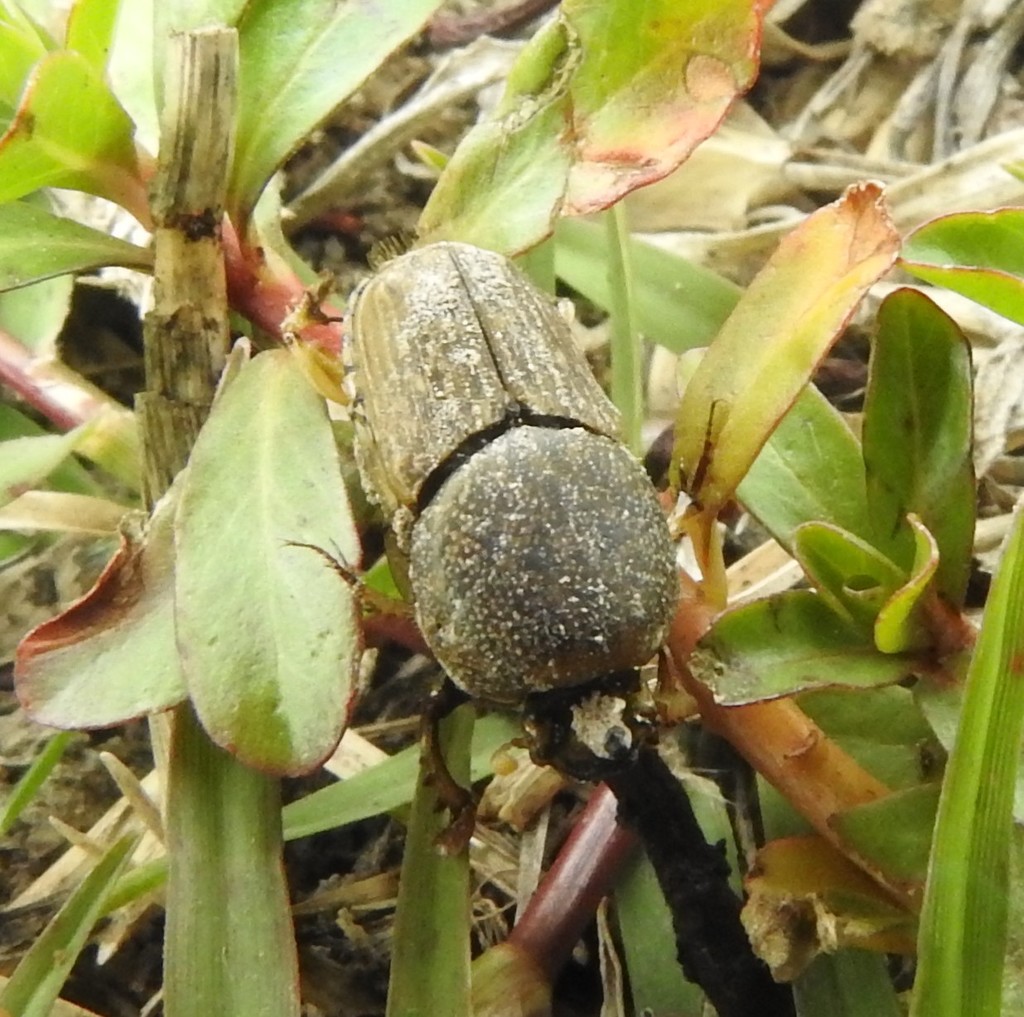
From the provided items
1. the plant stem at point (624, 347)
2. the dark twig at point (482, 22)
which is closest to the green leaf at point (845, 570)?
the plant stem at point (624, 347)

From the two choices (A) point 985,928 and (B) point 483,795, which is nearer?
(A) point 985,928

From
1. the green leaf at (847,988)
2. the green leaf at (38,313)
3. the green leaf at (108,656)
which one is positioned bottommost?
the green leaf at (847,988)

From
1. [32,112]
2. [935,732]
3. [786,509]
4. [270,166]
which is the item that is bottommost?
[935,732]

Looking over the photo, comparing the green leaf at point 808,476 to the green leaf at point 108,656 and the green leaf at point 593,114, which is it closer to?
the green leaf at point 593,114

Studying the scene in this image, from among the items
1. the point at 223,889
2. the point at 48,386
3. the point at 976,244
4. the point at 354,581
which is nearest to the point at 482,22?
the point at 48,386

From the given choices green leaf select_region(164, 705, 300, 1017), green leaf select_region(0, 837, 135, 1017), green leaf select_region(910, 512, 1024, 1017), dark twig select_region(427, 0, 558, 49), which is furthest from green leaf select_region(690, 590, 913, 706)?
dark twig select_region(427, 0, 558, 49)

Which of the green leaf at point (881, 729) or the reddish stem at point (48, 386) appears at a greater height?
the reddish stem at point (48, 386)

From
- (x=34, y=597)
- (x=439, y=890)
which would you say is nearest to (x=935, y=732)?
(x=439, y=890)

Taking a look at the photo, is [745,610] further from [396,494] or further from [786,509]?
[396,494]
